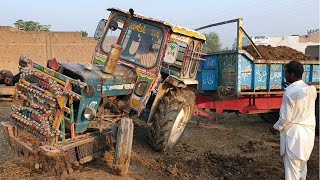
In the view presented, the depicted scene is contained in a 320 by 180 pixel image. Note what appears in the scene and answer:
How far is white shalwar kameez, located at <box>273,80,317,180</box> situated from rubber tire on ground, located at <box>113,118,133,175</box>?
79.5 inches

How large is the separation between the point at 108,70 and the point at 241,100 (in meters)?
3.51

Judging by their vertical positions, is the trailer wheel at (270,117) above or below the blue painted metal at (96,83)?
below

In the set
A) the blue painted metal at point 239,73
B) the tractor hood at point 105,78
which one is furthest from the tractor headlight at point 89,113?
the blue painted metal at point 239,73

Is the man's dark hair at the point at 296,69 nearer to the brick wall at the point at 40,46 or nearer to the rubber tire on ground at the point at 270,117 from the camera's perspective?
the rubber tire on ground at the point at 270,117

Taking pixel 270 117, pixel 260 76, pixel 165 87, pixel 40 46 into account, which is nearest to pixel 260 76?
pixel 260 76

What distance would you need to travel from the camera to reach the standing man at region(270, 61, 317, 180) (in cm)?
391

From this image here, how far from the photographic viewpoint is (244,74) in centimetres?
727

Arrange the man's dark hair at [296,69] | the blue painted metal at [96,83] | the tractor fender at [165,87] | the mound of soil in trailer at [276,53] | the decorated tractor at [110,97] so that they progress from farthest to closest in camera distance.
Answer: the mound of soil in trailer at [276,53] → the tractor fender at [165,87] → the blue painted metal at [96,83] → the decorated tractor at [110,97] → the man's dark hair at [296,69]

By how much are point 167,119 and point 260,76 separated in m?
2.75

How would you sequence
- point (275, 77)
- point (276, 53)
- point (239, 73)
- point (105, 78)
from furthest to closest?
point (276, 53) < point (275, 77) < point (239, 73) < point (105, 78)

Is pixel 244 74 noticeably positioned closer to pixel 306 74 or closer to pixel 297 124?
pixel 306 74

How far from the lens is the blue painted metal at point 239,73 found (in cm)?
718

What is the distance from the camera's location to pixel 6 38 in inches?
661

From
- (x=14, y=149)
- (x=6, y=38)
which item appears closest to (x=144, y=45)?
(x=14, y=149)
